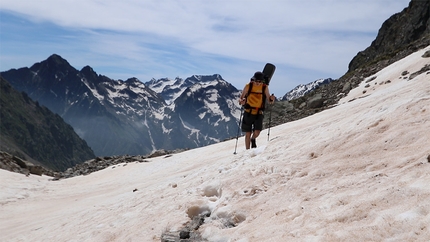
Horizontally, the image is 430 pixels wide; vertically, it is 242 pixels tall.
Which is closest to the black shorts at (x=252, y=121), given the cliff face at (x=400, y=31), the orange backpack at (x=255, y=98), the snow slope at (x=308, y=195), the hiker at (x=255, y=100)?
the hiker at (x=255, y=100)

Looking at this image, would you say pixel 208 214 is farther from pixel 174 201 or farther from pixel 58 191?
→ pixel 58 191

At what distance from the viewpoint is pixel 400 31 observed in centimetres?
8562

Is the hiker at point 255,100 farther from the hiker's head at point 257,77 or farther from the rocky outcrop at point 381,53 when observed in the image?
the rocky outcrop at point 381,53

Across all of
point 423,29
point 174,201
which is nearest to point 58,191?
point 174,201

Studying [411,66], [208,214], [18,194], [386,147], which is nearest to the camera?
[386,147]

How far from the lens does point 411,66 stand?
39.1 m

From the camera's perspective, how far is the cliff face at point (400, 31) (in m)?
76.2

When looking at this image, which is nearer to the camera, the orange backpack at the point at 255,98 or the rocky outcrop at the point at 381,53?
the orange backpack at the point at 255,98

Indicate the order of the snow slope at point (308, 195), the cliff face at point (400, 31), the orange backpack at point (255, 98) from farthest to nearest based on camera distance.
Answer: the cliff face at point (400, 31), the orange backpack at point (255, 98), the snow slope at point (308, 195)

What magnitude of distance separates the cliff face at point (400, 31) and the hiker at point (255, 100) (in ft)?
193

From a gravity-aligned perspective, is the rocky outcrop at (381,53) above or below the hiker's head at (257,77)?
above

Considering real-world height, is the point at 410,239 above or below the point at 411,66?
below

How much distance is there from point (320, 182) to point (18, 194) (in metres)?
18.1

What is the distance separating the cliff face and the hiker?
58737 millimetres
